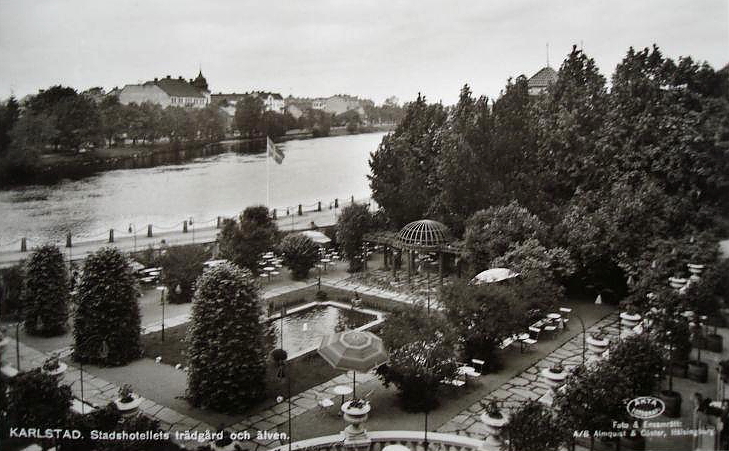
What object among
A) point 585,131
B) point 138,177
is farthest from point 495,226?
point 138,177

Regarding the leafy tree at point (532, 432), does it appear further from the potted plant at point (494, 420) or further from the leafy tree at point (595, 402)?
the leafy tree at point (595, 402)

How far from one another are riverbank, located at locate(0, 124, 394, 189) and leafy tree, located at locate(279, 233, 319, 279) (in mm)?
7295

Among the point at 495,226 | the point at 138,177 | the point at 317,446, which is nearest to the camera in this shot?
the point at 317,446

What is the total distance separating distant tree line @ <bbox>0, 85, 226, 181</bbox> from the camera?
1390cm

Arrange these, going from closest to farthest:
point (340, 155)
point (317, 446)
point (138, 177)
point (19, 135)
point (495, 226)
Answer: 1. point (317, 446)
2. point (19, 135)
3. point (495, 226)
4. point (138, 177)
5. point (340, 155)

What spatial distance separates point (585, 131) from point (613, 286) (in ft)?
18.3

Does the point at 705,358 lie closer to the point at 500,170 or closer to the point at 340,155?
the point at 500,170

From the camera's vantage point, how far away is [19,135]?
14.5 meters

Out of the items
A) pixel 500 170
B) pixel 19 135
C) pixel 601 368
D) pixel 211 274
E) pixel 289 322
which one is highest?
pixel 19 135

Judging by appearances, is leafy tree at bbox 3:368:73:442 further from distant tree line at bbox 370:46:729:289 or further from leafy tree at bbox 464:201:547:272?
leafy tree at bbox 464:201:547:272

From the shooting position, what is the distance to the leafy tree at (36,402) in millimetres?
8750

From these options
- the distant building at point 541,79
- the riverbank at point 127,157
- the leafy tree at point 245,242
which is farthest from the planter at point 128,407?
the distant building at point 541,79

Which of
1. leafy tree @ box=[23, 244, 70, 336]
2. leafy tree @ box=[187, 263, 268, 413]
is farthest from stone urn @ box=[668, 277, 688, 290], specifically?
leafy tree @ box=[23, 244, 70, 336]

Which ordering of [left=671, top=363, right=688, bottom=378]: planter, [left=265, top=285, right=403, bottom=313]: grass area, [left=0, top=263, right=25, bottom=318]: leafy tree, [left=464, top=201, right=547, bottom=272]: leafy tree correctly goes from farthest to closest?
[left=265, top=285, right=403, bottom=313]: grass area → [left=464, top=201, right=547, bottom=272]: leafy tree → [left=0, top=263, right=25, bottom=318]: leafy tree → [left=671, top=363, right=688, bottom=378]: planter
